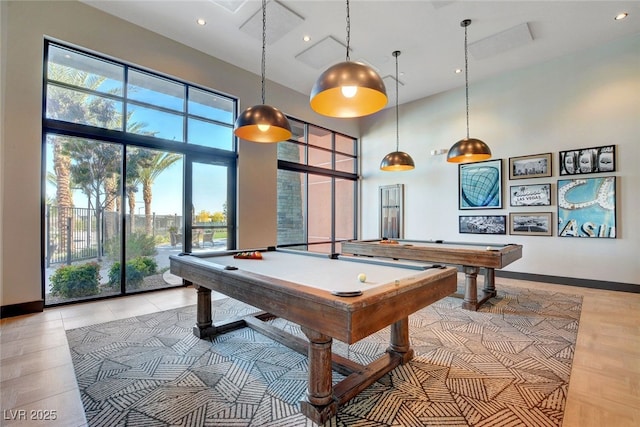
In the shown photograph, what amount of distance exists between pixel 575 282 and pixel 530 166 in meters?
2.32

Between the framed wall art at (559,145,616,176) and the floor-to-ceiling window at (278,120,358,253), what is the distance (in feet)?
15.8

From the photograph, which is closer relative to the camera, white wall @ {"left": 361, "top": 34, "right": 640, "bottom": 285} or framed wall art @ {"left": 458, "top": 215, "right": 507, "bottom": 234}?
white wall @ {"left": 361, "top": 34, "right": 640, "bottom": 285}

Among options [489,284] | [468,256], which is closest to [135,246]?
[468,256]

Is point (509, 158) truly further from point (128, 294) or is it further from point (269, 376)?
point (128, 294)

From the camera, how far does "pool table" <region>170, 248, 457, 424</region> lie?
159 cm

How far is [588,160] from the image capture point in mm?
5195

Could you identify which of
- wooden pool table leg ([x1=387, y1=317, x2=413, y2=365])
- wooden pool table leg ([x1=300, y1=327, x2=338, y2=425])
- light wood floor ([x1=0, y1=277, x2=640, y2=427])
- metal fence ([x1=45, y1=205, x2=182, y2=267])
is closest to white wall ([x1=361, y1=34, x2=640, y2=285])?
light wood floor ([x1=0, y1=277, x2=640, y2=427])

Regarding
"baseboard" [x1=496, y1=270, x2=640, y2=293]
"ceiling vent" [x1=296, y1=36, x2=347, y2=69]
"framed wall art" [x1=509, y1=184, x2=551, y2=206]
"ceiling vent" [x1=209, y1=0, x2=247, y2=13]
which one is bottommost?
"baseboard" [x1=496, y1=270, x2=640, y2=293]

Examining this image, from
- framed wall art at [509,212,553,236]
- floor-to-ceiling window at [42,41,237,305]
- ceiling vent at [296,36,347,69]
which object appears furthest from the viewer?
framed wall art at [509,212,553,236]

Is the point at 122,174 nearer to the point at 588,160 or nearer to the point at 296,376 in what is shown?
the point at 296,376

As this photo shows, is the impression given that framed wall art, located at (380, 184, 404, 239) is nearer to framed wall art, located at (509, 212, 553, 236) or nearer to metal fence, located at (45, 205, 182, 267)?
framed wall art, located at (509, 212, 553, 236)

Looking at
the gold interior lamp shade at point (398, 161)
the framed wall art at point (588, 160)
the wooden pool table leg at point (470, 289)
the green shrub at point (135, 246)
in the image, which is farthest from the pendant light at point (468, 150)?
the green shrub at point (135, 246)

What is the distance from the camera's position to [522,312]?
12.9ft

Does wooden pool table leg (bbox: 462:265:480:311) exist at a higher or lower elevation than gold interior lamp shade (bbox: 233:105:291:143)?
lower
